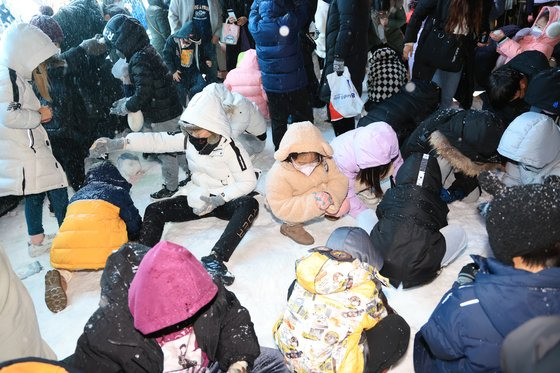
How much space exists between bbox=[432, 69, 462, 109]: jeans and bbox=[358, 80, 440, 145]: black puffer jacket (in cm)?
37

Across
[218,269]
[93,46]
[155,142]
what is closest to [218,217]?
[218,269]

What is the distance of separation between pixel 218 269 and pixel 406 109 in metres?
2.07

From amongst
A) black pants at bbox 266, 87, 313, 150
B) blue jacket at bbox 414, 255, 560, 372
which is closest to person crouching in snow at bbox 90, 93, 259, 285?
black pants at bbox 266, 87, 313, 150

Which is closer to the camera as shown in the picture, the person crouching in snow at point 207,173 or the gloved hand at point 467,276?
the gloved hand at point 467,276

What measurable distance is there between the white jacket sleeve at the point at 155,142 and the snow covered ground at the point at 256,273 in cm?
67

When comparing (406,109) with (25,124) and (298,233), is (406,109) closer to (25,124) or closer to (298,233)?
(298,233)

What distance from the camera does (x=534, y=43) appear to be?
13.9 ft

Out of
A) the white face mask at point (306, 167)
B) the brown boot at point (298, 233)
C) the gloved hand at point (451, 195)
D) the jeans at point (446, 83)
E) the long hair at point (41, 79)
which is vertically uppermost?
the long hair at point (41, 79)

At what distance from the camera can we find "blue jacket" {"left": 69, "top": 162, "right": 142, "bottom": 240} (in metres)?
→ 2.70

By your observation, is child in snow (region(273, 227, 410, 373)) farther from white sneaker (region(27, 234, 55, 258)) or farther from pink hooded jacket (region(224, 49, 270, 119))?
pink hooded jacket (region(224, 49, 270, 119))

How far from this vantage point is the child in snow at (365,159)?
2.94m

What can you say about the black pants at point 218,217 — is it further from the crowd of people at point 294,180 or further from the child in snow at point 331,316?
the child in snow at point 331,316

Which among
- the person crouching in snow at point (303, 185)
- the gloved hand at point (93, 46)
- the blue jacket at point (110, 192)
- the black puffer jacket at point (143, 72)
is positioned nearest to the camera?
the blue jacket at point (110, 192)

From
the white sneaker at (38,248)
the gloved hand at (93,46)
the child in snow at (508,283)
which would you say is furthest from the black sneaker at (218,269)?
the gloved hand at (93,46)
